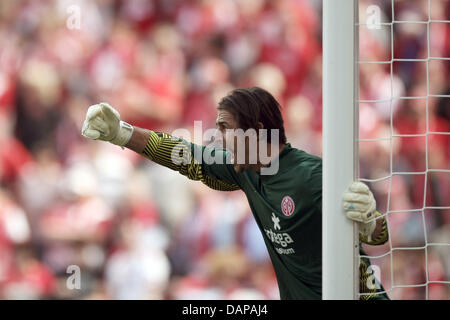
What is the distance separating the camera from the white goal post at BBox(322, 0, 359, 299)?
5.29 ft

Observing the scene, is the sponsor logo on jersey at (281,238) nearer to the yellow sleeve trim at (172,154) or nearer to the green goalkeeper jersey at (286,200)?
the green goalkeeper jersey at (286,200)

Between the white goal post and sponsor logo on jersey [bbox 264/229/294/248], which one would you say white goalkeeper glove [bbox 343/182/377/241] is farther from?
sponsor logo on jersey [bbox 264/229/294/248]

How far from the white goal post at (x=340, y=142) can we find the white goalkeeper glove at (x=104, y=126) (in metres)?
0.75

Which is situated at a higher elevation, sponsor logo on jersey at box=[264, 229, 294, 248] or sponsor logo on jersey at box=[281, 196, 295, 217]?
sponsor logo on jersey at box=[281, 196, 295, 217]

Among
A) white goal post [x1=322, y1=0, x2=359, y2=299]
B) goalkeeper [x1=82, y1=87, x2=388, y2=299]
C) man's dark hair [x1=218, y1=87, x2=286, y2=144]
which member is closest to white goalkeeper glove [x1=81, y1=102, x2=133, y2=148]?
goalkeeper [x1=82, y1=87, x2=388, y2=299]

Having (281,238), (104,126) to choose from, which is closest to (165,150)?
(104,126)

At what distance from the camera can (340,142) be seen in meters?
1.61

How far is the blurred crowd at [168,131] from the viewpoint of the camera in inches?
155

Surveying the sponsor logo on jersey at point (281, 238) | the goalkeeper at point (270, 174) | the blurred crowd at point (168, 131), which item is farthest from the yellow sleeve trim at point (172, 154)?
the blurred crowd at point (168, 131)

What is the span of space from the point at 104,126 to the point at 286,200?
1.92ft

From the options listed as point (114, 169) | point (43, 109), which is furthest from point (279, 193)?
point (43, 109)

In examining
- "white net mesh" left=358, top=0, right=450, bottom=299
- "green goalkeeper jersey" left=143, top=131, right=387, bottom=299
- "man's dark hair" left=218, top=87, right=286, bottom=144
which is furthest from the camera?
"white net mesh" left=358, top=0, right=450, bottom=299

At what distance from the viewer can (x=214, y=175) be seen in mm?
2254
